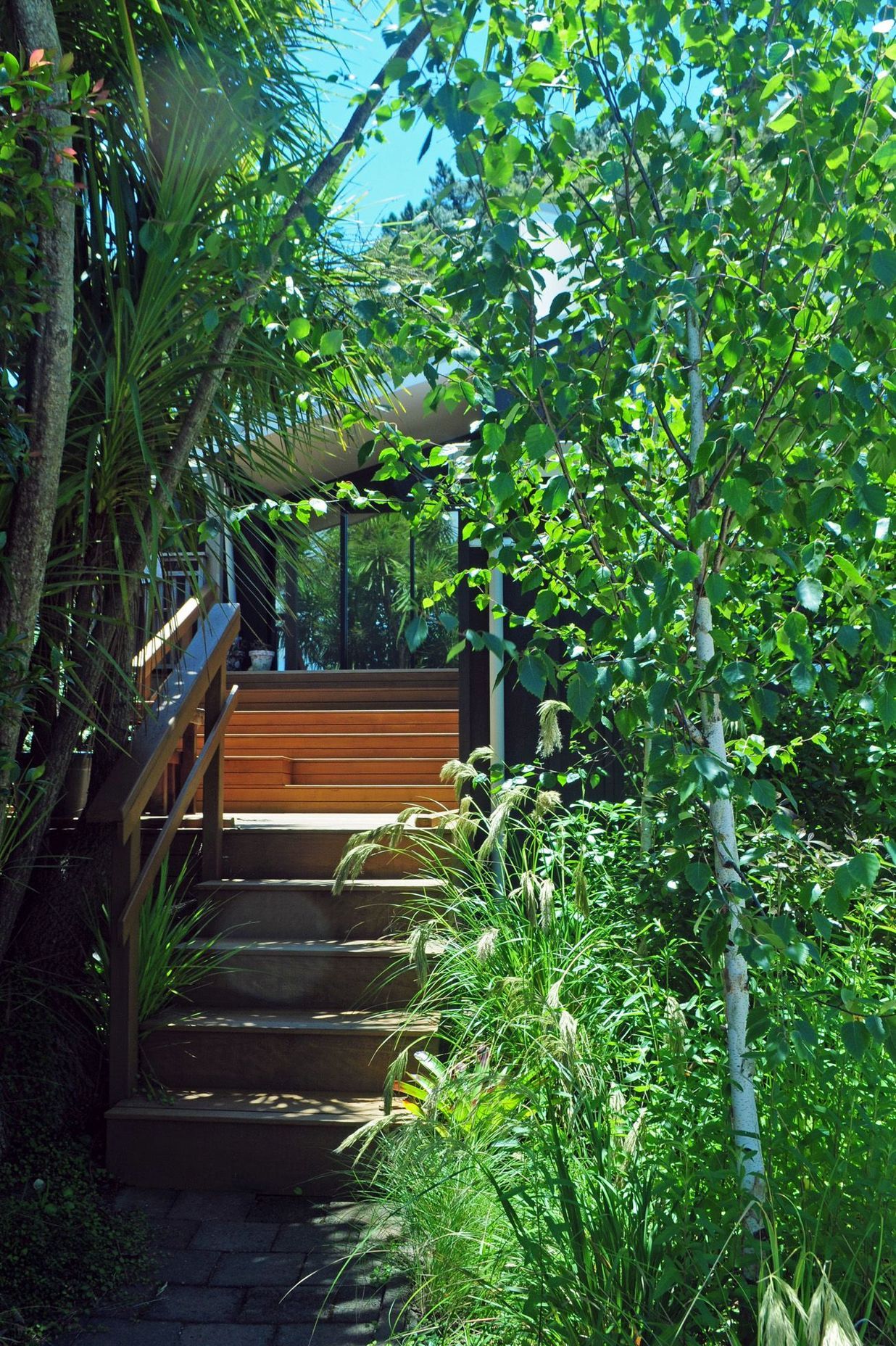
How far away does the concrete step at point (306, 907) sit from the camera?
4.42 m

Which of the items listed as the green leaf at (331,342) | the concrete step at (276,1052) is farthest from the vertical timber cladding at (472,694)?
the green leaf at (331,342)

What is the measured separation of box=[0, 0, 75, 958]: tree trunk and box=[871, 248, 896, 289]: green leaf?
6.58ft

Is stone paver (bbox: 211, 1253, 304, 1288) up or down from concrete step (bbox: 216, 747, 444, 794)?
down

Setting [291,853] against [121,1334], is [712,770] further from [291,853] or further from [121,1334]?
[291,853]

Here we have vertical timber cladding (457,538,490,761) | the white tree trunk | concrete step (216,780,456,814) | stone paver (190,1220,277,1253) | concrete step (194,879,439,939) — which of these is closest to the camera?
the white tree trunk

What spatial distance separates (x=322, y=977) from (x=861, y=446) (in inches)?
118

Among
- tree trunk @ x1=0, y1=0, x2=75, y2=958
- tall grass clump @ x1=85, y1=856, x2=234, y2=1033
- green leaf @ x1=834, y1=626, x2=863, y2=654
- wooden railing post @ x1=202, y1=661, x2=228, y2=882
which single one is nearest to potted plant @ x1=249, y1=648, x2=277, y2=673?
wooden railing post @ x1=202, y1=661, x2=228, y2=882

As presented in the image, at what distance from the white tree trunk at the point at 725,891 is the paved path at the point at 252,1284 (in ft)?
3.52

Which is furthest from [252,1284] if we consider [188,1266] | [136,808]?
[136,808]

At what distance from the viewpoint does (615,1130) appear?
2.63 metres

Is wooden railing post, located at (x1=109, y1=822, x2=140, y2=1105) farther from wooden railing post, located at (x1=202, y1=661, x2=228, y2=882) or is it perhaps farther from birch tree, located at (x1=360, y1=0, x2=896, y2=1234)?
birch tree, located at (x1=360, y1=0, x2=896, y2=1234)

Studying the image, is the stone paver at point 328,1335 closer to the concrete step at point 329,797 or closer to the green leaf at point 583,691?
the green leaf at point 583,691

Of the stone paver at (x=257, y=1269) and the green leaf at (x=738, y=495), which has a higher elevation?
the green leaf at (x=738, y=495)

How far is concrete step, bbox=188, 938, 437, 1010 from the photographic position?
4.11 metres
